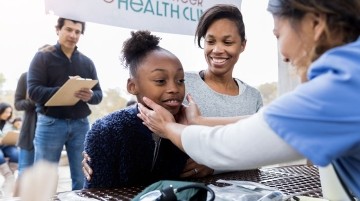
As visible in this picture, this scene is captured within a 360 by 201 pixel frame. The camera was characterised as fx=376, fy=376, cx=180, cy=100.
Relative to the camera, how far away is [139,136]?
1247mm

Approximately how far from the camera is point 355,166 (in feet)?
2.48

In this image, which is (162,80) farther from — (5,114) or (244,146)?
(5,114)

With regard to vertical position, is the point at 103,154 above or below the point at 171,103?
below

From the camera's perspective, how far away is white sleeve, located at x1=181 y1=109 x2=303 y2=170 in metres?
0.68

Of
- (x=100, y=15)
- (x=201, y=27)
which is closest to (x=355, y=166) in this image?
(x=201, y=27)

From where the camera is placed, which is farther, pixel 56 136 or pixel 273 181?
pixel 56 136

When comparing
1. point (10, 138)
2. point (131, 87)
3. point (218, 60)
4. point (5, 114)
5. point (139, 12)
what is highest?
point (139, 12)

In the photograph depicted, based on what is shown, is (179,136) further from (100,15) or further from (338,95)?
(100,15)

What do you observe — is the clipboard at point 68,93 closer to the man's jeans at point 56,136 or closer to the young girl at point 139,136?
the man's jeans at point 56,136

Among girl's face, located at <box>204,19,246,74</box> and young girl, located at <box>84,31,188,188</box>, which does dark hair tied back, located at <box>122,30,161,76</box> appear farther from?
girl's face, located at <box>204,19,246,74</box>

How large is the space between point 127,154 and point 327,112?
0.73 meters

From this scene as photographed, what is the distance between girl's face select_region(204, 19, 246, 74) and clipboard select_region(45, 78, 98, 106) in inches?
46.7

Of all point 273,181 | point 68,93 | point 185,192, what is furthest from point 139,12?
point 185,192

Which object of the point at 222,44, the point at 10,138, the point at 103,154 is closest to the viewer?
the point at 103,154
